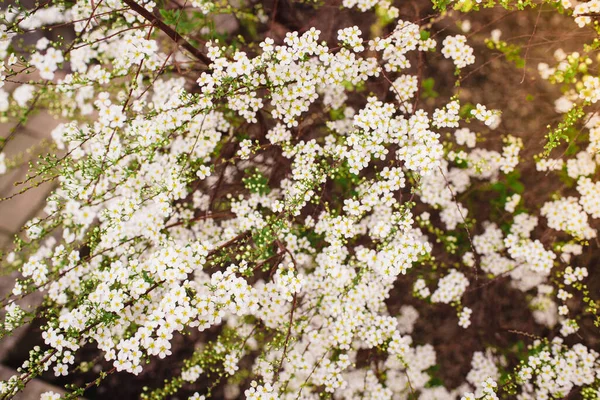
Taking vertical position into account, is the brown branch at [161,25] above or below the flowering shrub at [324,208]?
above

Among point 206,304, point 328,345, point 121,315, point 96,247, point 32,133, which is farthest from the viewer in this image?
point 32,133

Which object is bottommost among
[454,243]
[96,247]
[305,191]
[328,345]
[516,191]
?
[328,345]

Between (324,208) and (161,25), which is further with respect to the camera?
(324,208)

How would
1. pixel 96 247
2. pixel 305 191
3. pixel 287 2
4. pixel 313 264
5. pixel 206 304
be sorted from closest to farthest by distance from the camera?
pixel 206 304
pixel 305 191
pixel 96 247
pixel 313 264
pixel 287 2

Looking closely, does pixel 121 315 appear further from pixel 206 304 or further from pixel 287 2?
pixel 287 2

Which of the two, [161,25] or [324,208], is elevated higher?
[161,25]

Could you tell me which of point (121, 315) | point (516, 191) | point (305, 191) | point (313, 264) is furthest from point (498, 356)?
point (121, 315)

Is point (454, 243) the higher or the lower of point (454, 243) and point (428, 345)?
the higher

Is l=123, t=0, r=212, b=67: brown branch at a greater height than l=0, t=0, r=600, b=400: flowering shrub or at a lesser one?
greater
